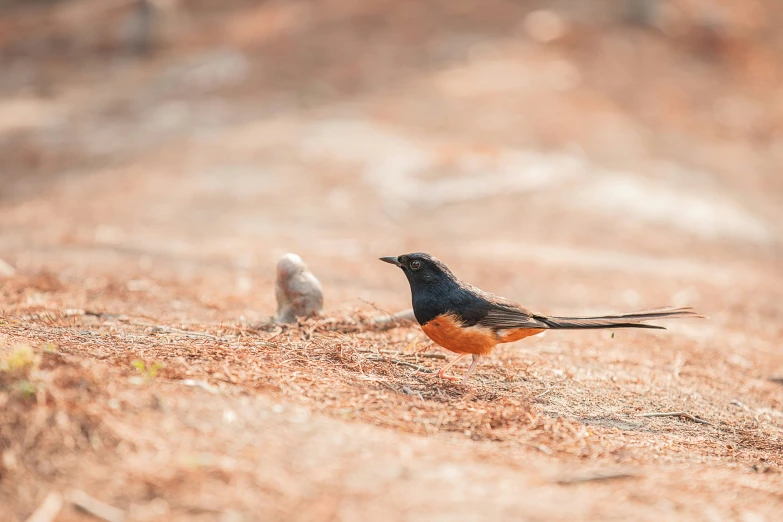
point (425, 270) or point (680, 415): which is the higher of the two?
point (425, 270)

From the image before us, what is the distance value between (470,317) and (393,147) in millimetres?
11263

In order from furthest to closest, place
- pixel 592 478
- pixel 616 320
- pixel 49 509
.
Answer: pixel 616 320
pixel 592 478
pixel 49 509

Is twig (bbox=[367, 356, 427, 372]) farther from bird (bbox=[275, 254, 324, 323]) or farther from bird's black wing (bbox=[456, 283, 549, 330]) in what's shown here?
bird (bbox=[275, 254, 324, 323])

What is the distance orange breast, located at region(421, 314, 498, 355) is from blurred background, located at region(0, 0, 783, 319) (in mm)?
2805

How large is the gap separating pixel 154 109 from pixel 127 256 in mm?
9091

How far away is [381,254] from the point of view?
37.2 ft

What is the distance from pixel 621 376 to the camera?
19.0 feet

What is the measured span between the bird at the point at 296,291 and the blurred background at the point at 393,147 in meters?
1.08

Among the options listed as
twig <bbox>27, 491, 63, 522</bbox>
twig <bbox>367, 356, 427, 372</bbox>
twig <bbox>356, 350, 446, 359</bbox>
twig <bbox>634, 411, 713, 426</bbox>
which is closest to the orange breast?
twig <bbox>367, 356, 427, 372</bbox>

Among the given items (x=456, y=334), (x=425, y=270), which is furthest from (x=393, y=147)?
(x=456, y=334)

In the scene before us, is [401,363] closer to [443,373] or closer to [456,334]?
[443,373]

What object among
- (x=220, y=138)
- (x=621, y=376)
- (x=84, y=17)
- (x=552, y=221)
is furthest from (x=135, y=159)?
(x=621, y=376)

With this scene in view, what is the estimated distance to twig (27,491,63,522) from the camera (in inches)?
116

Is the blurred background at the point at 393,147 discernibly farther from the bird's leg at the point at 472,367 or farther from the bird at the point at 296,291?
the bird's leg at the point at 472,367
